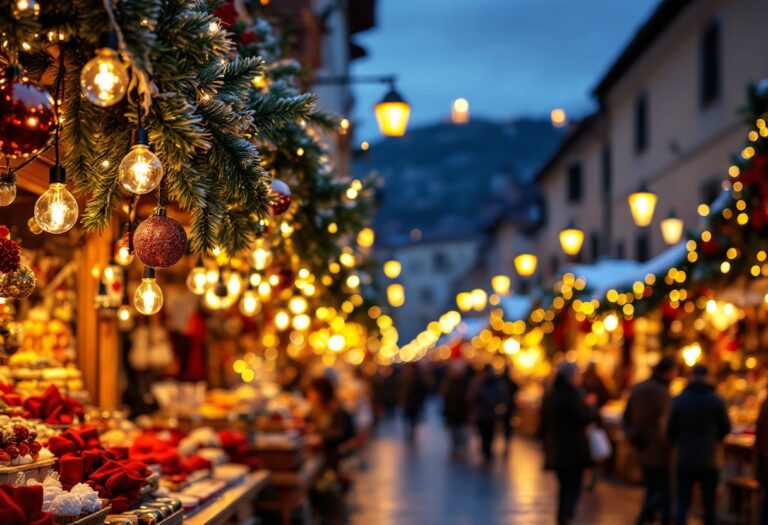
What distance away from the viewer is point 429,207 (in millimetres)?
185875

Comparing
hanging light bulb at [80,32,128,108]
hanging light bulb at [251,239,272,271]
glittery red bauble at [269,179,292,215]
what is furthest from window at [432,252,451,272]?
hanging light bulb at [80,32,128,108]

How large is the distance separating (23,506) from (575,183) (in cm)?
3718

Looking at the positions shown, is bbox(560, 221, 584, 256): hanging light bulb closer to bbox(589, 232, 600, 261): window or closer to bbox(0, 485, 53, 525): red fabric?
bbox(589, 232, 600, 261): window

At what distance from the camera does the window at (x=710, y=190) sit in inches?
898

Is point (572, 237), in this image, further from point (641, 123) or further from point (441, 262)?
point (441, 262)

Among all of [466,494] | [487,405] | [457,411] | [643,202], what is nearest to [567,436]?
[466,494]

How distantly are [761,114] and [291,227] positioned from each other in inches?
248

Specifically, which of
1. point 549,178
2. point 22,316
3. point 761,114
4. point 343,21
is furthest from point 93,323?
point 549,178

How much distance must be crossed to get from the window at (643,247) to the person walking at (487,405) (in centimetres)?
618

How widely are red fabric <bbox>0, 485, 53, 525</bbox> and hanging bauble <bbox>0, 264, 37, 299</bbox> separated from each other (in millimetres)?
1392

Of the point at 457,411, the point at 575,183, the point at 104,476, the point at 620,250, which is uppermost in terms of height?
the point at 575,183

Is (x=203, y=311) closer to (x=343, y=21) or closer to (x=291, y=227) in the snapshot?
(x=291, y=227)

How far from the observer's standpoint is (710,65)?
914 inches

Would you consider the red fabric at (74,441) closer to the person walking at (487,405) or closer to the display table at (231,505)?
the display table at (231,505)
